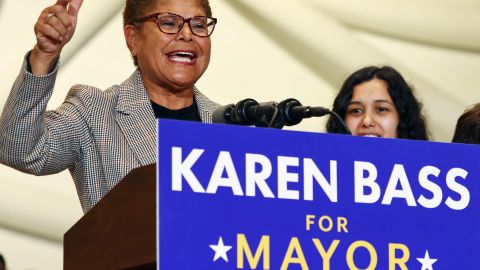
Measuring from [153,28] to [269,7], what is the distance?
1845 millimetres

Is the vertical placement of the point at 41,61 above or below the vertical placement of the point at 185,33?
below

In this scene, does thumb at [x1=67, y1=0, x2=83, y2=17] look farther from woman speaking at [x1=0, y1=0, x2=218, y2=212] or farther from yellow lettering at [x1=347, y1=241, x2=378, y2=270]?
yellow lettering at [x1=347, y1=241, x2=378, y2=270]

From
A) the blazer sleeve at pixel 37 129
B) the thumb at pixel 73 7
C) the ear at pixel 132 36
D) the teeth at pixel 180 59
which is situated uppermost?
the ear at pixel 132 36

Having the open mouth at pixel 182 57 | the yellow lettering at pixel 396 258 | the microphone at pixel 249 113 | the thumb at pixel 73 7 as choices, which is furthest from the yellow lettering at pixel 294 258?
the open mouth at pixel 182 57

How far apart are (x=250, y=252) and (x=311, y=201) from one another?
0.41 ft

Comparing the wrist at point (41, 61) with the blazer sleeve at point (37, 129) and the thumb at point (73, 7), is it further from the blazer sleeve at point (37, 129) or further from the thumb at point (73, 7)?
the thumb at point (73, 7)

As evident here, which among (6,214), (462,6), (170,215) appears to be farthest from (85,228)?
(462,6)

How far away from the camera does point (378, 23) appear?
494 cm

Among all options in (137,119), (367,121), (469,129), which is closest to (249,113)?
(137,119)

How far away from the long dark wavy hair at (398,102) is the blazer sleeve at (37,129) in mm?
840

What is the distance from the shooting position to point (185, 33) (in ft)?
9.53

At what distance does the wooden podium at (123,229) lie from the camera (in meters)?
2.02

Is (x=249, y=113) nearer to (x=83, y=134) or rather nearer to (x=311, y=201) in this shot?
(x=311, y=201)

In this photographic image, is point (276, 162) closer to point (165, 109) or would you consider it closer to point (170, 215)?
point (170, 215)
